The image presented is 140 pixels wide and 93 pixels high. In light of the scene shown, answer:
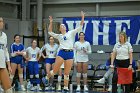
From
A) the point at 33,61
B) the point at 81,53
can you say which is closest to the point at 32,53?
the point at 33,61

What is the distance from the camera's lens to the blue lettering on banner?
44.8ft

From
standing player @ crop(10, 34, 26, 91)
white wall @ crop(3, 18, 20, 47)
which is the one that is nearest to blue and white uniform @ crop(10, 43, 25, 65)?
standing player @ crop(10, 34, 26, 91)

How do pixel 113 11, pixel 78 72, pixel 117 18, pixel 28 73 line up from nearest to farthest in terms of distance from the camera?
pixel 78 72 < pixel 28 73 < pixel 117 18 < pixel 113 11

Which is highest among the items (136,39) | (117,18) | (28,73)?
(117,18)

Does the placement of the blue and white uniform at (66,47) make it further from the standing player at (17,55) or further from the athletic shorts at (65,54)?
the standing player at (17,55)

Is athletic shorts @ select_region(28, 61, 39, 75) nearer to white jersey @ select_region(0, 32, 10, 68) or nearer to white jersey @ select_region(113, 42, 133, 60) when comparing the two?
white jersey @ select_region(113, 42, 133, 60)

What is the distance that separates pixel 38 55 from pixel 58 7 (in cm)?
451

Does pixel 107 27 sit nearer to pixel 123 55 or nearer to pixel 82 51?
pixel 82 51

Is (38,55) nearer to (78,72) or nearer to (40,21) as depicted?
(78,72)

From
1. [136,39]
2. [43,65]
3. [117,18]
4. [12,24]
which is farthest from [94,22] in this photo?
[12,24]

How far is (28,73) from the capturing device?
13.1 m

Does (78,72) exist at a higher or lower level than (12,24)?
lower

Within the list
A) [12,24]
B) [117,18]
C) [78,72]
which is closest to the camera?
[78,72]

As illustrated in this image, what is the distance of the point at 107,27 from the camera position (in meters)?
14.0
